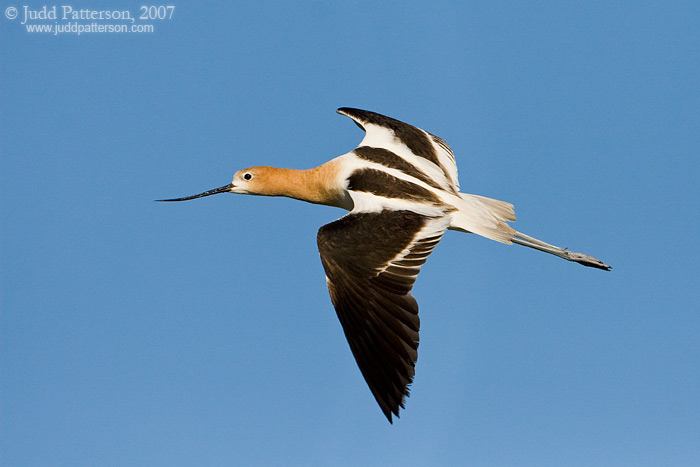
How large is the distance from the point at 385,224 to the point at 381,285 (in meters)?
0.57

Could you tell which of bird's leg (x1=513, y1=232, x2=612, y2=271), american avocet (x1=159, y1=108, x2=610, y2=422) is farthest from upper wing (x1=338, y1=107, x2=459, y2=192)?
bird's leg (x1=513, y1=232, x2=612, y2=271)

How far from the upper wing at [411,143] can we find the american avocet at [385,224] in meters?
0.01

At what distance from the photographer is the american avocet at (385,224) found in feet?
18.4

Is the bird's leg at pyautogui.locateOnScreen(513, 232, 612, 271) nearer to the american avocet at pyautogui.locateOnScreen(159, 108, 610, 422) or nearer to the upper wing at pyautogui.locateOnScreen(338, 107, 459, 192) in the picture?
the american avocet at pyautogui.locateOnScreen(159, 108, 610, 422)

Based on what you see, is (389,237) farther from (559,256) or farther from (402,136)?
(559,256)

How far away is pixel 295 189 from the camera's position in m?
7.77

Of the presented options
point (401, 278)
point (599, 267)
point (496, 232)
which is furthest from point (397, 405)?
point (599, 267)

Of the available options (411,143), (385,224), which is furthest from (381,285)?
(411,143)

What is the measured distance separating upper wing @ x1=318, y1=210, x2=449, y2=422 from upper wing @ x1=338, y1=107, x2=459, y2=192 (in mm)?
1154

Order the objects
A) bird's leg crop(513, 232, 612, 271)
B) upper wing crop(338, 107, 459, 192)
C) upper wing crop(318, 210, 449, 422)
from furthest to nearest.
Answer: bird's leg crop(513, 232, 612, 271) → upper wing crop(338, 107, 459, 192) → upper wing crop(318, 210, 449, 422)

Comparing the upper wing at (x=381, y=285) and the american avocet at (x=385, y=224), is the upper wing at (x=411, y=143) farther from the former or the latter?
the upper wing at (x=381, y=285)

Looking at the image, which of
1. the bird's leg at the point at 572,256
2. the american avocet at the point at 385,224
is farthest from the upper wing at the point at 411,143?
the bird's leg at the point at 572,256

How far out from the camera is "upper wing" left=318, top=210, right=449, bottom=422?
218 inches

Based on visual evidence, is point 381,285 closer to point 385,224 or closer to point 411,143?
point 385,224
